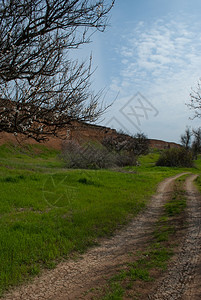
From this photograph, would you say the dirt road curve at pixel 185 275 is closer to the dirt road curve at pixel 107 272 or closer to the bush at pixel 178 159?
the dirt road curve at pixel 107 272

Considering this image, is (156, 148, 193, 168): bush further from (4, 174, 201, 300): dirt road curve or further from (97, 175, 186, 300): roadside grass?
(4, 174, 201, 300): dirt road curve

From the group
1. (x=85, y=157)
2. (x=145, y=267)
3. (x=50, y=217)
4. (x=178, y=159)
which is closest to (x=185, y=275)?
(x=145, y=267)

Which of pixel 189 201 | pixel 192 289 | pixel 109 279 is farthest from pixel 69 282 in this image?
pixel 189 201

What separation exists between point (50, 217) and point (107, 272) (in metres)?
3.03

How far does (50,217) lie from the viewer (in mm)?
7066

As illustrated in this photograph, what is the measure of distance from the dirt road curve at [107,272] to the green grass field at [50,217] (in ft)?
0.90

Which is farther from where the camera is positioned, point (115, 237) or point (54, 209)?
point (54, 209)

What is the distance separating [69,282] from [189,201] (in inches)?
304

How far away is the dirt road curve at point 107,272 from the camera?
3746 mm

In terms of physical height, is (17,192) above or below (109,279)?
above

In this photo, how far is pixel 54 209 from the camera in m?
7.92

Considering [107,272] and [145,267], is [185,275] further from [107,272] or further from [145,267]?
[107,272]

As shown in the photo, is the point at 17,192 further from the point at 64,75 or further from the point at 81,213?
the point at 64,75

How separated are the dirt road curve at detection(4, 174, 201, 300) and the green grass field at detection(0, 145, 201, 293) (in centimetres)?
27
